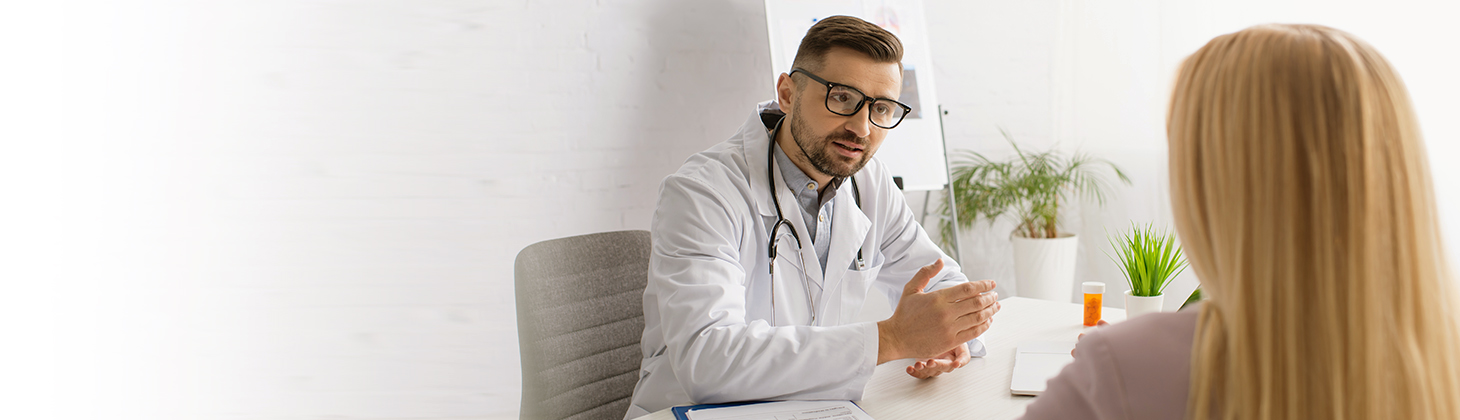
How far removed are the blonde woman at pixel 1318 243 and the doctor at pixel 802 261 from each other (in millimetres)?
Result: 610

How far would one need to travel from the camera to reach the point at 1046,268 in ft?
11.1

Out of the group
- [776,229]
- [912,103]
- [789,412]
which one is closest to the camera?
[789,412]

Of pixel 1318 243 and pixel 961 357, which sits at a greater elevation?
pixel 1318 243

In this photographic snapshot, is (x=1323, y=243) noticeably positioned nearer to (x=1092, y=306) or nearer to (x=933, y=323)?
(x=933, y=323)

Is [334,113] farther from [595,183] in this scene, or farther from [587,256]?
[587,256]

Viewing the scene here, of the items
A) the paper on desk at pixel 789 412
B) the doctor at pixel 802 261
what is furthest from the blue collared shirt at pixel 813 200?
the paper on desk at pixel 789 412

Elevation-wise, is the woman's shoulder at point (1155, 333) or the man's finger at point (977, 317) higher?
the woman's shoulder at point (1155, 333)

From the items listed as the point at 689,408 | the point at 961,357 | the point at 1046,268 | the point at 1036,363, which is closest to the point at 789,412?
the point at 689,408

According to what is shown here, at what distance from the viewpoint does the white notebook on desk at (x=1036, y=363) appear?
1.23 meters

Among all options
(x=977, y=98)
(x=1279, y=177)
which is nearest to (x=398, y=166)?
(x=1279, y=177)

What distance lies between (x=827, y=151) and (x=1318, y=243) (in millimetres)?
1015

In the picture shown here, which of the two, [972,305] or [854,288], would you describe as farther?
[854,288]

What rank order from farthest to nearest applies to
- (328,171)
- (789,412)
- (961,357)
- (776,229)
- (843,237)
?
(328,171) → (843,237) → (776,229) → (961,357) → (789,412)

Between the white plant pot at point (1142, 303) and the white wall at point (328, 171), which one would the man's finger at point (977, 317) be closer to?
the white plant pot at point (1142, 303)
